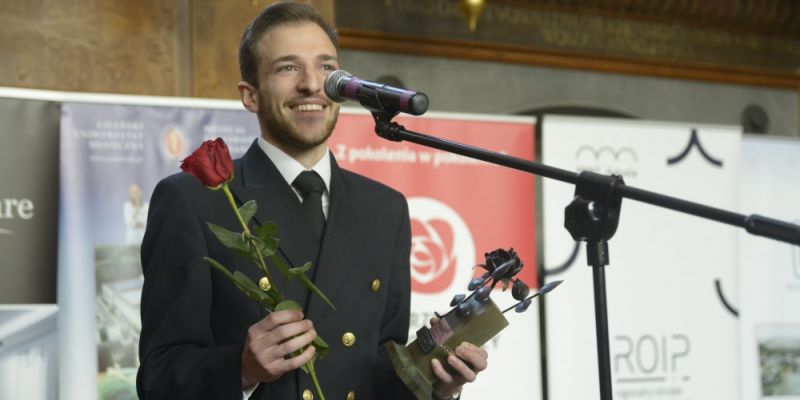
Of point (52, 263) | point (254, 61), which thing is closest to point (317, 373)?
point (254, 61)

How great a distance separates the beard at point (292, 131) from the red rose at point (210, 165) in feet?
1.27

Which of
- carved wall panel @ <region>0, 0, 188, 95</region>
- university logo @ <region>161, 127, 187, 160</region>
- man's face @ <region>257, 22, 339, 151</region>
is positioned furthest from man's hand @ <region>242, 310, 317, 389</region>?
carved wall panel @ <region>0, 0, 188, 95</region>

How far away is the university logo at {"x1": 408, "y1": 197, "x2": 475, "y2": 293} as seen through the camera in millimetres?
4367

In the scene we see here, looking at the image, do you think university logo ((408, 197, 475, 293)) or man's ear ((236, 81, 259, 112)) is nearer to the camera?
man's ear ((236, 81, 259, 112))

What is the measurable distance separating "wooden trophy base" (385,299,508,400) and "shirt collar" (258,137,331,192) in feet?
1.30

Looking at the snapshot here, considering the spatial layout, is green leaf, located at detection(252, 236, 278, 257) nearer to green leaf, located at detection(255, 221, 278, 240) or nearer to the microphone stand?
green leaf, located at detection(255, 221, 278, 240)

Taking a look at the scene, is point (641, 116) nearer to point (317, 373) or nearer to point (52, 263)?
point (52, 263)

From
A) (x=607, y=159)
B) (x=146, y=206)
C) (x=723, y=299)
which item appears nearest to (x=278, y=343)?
(x=146, y=206)

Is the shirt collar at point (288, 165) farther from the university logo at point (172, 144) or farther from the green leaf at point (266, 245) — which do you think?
the university logo at point (172, 144)

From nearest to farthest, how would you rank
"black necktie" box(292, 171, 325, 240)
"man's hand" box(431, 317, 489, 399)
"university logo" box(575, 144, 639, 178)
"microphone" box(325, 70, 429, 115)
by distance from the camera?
"microphone" box(325, 70, 429, 115), "man's hand" box(431, 317, 489, 399), "black necktie" box(292, 171, 325, 240), "university logo" box(575, 144, 639, 178)

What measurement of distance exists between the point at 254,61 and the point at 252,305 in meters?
0.47

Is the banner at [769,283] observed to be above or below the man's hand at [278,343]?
above

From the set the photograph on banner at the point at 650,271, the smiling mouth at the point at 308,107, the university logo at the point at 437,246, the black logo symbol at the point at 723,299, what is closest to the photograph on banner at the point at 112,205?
the university logo at the point at 437,246

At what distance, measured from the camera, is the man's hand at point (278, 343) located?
1.72m
